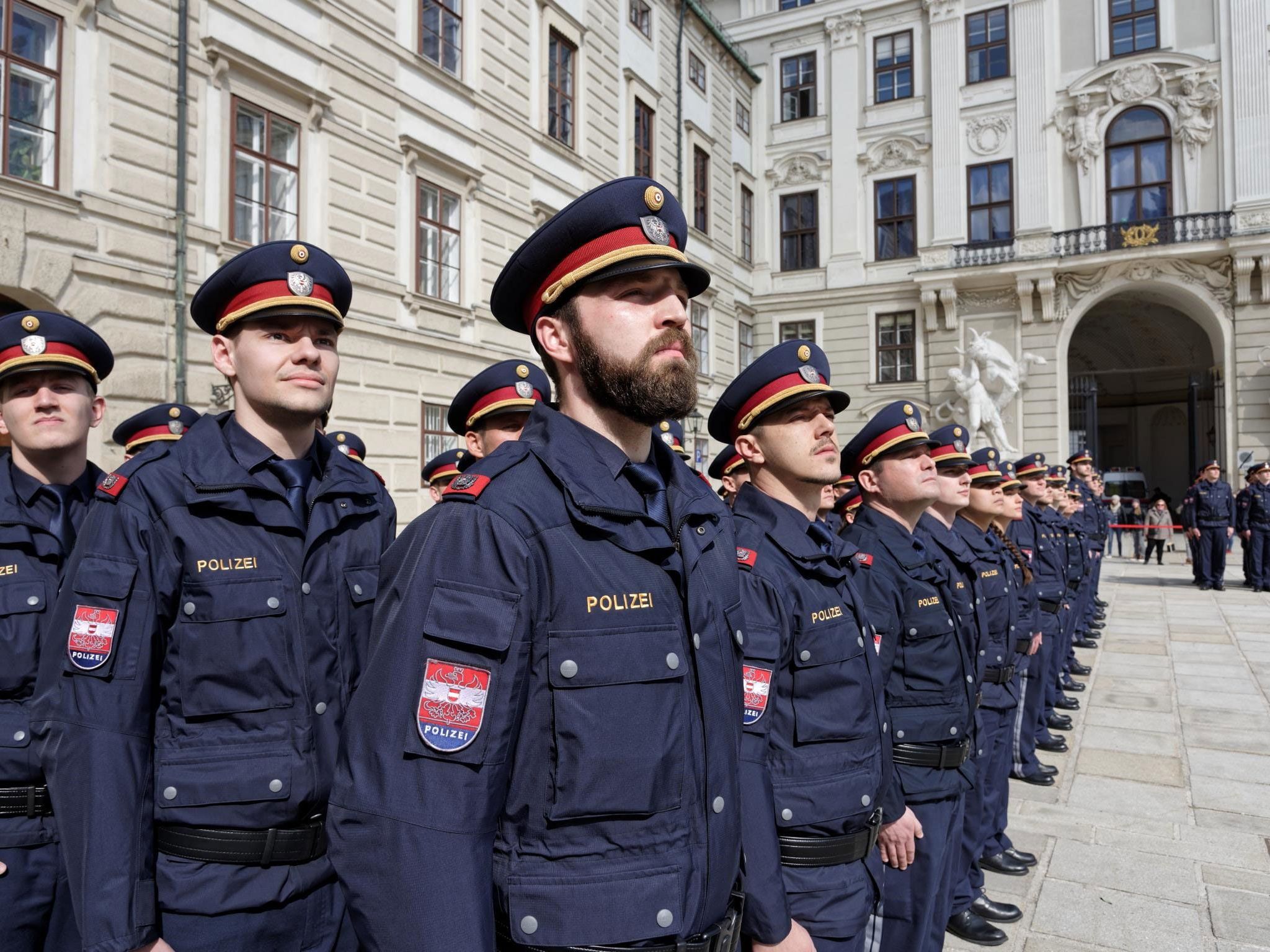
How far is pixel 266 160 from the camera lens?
1071 cm

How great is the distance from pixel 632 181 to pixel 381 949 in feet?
4.91

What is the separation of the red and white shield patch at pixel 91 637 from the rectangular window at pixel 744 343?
77.7 ft

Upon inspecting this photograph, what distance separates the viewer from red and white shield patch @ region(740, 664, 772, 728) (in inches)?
85.9

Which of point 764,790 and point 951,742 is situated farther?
point 951,742

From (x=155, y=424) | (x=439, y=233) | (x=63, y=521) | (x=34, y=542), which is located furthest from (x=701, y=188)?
(x=34, y=542)

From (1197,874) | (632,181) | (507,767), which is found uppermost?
(632,181)

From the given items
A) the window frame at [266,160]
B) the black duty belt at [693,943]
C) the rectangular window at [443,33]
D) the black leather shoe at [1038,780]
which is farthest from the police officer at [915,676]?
the rectangular window at [443,33]

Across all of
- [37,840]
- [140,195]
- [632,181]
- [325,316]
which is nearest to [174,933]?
[37,840]

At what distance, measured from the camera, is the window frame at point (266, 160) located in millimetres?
10203

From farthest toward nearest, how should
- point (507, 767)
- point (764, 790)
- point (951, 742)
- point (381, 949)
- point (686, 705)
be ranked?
1. point (951, 742)
2. point (764, 790)
3. point (686, 705)
4. point (507, 767)
5. point (381, 949)

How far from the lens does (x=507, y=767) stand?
1.44m

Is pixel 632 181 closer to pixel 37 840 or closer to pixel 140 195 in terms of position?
pixel 37 840

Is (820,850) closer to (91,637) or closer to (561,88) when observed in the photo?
(91,637)

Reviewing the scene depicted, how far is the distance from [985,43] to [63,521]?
88.6ft
